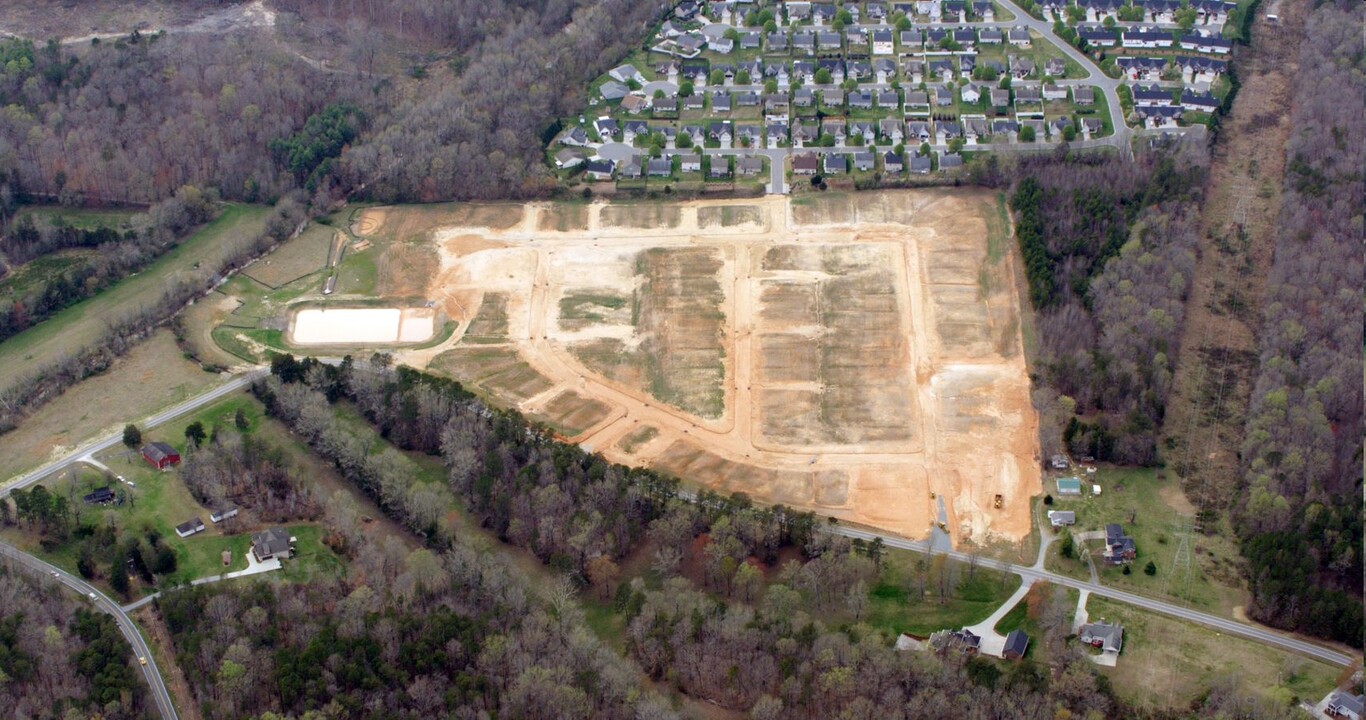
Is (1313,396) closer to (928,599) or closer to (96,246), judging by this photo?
(928,599)

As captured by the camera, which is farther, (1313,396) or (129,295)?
→ (129,295)

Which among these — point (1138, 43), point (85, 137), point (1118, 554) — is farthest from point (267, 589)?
point (1138, 43)

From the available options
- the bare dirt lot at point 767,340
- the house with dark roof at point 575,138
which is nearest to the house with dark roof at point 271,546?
the bare dirt lot at point 767,340

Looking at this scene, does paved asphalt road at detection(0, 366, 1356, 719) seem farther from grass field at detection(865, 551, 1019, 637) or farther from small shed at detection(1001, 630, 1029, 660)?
small shed at detection(1001, 630, 1029, 660)

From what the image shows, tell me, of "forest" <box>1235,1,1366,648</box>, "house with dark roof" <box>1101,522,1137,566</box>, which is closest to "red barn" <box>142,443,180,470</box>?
"house with dark roof" <box>1101,522,1137,566</box>

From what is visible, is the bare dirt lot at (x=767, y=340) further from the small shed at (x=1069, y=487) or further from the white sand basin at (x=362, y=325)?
the white sand basin at (x=362, y=325)

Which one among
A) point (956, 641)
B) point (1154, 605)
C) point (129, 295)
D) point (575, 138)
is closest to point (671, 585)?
point (956, 641)
